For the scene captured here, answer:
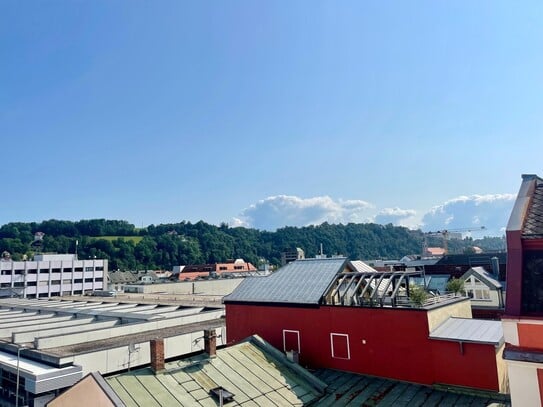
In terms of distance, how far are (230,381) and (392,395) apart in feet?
25.8

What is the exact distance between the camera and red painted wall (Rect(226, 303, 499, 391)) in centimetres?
1794

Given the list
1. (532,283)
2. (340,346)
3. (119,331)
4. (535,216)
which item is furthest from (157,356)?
(119,331)

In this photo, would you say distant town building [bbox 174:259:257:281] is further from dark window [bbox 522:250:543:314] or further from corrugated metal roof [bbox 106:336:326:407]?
dark window [bbox 522:250:543:314]

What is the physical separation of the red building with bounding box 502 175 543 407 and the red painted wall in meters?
9.22

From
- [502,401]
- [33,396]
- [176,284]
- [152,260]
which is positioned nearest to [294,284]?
[502,401]

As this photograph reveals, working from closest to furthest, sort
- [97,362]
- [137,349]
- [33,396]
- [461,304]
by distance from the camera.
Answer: [461,304]
[33,396]
[97,362]
[137,349]

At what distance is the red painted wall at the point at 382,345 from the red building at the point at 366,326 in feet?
0.15

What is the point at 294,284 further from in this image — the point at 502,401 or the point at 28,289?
the point at 28,289

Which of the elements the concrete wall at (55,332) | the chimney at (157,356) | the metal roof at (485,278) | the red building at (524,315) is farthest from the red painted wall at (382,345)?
the metal roof at (485,278)

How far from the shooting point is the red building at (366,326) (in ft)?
59.6

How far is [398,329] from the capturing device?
19.6 meters

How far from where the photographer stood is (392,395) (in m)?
18.3

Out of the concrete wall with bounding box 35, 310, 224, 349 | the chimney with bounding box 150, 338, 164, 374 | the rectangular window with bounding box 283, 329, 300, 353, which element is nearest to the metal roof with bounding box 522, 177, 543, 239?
the chimney with bounding box 150, 338, 164, 374

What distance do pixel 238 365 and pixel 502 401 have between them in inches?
482
